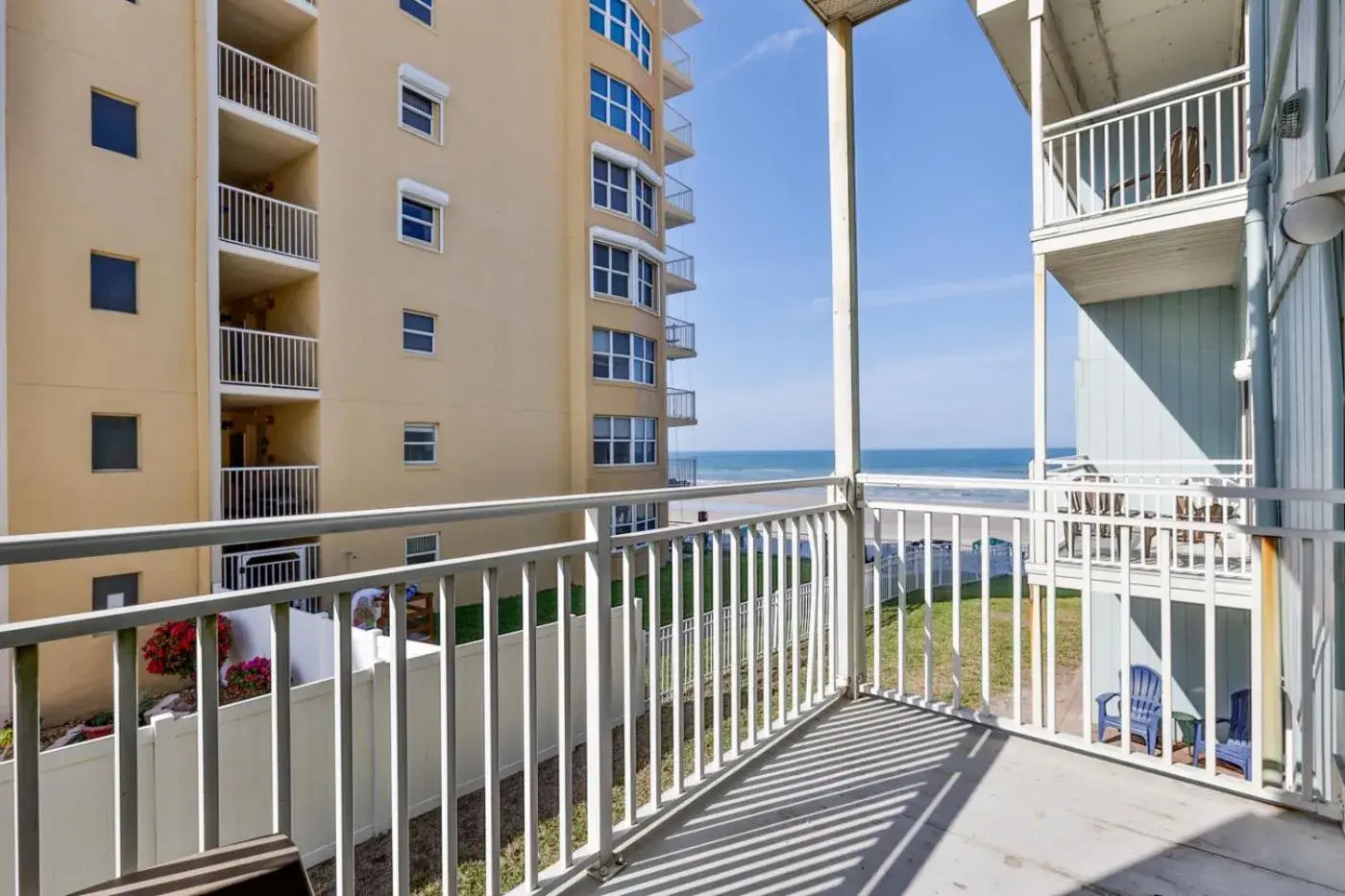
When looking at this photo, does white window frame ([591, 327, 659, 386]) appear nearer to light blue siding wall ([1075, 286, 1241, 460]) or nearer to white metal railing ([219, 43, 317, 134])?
white metal railing ([219, 43, 317, 134])

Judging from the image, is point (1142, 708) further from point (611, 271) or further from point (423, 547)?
point (611, 271)

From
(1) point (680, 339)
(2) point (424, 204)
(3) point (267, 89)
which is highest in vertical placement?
(3) point (267, 89)

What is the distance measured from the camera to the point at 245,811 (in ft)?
10.5

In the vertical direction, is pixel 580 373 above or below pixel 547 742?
above

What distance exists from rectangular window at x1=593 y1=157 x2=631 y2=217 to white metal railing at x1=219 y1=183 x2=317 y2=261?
5174 millimetres

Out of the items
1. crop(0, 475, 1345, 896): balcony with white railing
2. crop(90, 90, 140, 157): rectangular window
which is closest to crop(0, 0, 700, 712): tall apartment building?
crop(90, 90, 140, 157): rectangular window

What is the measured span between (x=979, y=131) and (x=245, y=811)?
1558 centimetres

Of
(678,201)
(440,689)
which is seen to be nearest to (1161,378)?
(440,689)

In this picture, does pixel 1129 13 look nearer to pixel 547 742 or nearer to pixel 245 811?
pixel 547 742

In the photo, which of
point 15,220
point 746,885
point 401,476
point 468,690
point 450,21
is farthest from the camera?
point 450,21

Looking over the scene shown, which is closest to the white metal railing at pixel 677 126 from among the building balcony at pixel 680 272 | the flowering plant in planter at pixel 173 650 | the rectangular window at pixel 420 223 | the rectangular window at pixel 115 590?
the building balcony at pixel 680 272

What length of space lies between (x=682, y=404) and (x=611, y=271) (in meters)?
4.14

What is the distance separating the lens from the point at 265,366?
8.04m

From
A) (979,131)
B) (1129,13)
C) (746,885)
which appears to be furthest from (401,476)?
(979,131)
